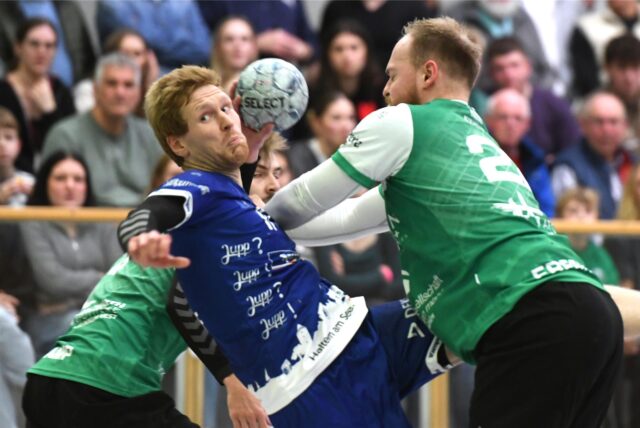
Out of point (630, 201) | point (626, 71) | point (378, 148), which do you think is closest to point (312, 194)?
point (378, 148)

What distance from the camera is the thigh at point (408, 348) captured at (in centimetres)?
507

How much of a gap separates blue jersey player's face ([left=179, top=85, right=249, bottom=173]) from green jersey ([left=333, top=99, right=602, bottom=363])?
0.39 m

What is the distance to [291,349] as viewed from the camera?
4949mm

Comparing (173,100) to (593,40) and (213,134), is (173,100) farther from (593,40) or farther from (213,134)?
(593,40)

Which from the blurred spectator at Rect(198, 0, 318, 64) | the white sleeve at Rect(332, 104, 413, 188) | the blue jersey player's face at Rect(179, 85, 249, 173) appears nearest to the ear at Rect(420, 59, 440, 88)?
the white sleeve at Rect(332, 104, 413, 188)

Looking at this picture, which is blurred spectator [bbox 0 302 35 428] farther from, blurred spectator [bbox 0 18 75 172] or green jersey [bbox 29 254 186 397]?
blurred spectator [bbox 0 18 75 172]

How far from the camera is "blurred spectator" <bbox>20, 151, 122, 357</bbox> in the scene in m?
6.98

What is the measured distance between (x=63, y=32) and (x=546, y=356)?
5.56 m

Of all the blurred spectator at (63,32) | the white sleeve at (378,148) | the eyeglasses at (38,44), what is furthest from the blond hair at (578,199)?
the white sleeve at (378,148)

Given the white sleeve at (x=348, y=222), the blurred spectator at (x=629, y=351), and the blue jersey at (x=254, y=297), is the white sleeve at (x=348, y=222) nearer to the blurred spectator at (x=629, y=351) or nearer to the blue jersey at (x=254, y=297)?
the blue jersey at (x=254, y=297)

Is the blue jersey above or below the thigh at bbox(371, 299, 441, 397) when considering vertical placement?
above

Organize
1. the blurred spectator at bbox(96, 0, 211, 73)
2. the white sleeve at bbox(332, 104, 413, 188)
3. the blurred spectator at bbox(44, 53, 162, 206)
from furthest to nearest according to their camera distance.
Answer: the blurred spectator at bbox(96, 0, 211, 73)
the blurred spectator at bbox(44, 53, 162, 206)
the white sleeve at bbox(332, 104, 413, 188)

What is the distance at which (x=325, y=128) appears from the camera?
889cm

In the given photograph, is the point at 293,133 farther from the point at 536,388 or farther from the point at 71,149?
the point at 536,388
